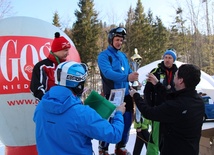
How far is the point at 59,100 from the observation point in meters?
1.82

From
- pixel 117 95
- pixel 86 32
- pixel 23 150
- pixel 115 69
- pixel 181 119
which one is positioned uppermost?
pixel 86 32

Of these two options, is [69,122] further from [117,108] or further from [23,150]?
[23,150]

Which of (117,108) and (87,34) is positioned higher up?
(87,34)

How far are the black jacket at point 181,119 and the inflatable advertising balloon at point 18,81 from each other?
167cm

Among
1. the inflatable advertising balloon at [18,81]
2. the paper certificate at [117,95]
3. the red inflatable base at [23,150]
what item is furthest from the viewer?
the red inflatable base at [23,150]

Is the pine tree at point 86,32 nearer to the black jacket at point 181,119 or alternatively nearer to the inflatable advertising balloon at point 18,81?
the inflatable advertising balloon at point 18,81

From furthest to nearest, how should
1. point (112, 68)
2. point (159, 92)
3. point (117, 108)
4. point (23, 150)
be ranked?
point (23, 150) < point (112, 68) < point (159, 92) < point (117, 108)

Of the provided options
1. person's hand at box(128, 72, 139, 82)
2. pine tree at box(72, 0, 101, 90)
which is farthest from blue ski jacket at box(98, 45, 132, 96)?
pine tree at box(72, 0, 101, 90)

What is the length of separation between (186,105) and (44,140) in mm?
1265

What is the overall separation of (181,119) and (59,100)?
3.77 feet

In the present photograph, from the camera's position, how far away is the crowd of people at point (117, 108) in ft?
5.98

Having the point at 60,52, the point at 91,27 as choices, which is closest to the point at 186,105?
the point at 60,52

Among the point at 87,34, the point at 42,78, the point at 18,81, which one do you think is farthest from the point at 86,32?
the point at 42,78

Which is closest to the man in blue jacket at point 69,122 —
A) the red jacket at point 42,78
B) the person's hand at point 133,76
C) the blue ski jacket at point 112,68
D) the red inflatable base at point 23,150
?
the red jacket at point 42,78
